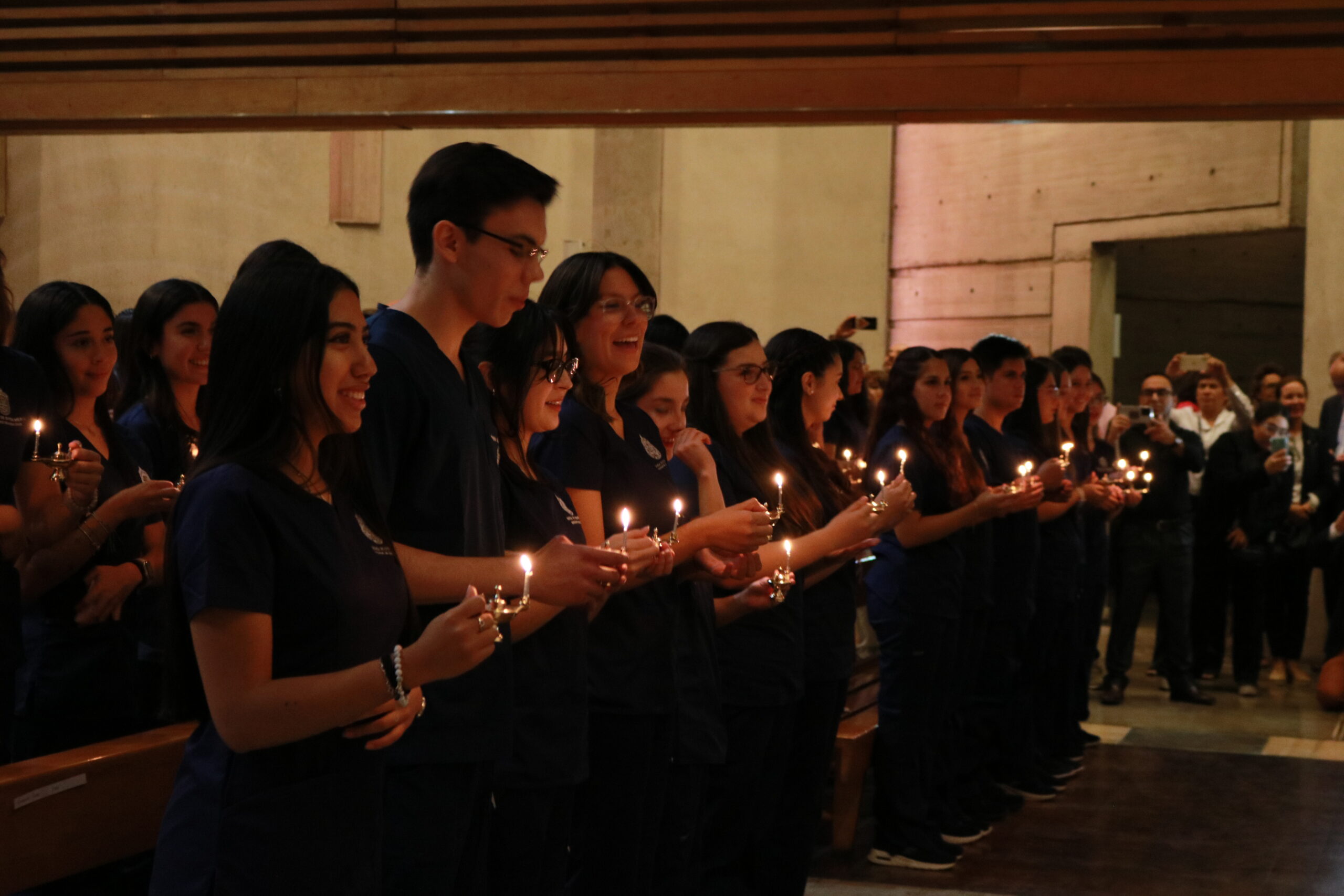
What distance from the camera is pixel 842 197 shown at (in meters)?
11.4

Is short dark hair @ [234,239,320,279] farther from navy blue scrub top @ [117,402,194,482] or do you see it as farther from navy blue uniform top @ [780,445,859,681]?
navy blue uniform top @ [780,445,859,681]

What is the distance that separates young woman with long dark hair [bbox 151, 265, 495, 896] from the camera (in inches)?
65.3

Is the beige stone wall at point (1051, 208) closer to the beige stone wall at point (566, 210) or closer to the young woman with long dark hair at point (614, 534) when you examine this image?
the beige stone wall at point (566, 210)

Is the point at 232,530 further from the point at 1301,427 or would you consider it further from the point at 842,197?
the point at 842,197

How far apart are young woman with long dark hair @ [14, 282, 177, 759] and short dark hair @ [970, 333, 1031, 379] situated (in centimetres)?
320

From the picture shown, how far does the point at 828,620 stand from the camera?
3.73 m

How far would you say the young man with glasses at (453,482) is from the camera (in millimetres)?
1977

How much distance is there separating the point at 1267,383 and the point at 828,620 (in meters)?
5.84

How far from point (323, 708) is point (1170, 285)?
451 inches

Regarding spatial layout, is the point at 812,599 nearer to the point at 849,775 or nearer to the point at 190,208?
the point at 849,775

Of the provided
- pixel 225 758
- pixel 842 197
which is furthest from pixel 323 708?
pixel 842 197

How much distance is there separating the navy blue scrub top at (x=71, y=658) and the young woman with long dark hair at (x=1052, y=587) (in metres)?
3.58

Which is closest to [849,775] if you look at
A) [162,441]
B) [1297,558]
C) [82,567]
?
[162,441]

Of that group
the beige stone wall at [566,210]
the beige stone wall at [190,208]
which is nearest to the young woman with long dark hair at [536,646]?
the beige stone wall at [566,210]
